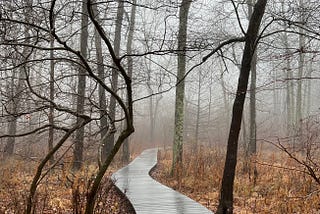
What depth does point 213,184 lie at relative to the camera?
9.82 metres

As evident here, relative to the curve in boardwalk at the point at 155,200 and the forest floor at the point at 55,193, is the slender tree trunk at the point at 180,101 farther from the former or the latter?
the forest floor at the point at 55,193

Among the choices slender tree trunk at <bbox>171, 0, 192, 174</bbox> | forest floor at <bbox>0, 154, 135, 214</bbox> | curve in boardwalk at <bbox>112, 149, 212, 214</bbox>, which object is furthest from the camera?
slender tree trunk at <bbox>171, 0, 192, 174</bbox>

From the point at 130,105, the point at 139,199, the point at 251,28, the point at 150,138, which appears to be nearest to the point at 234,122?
the point at 251,28

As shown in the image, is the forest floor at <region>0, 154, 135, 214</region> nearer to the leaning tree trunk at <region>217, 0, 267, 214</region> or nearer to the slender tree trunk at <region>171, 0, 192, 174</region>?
the leaning tree trunk at <region>217, 0, 267, 214</region>

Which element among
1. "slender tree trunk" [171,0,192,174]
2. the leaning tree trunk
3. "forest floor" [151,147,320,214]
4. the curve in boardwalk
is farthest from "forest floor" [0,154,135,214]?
"slender tree trunk" [171,0,192,174]

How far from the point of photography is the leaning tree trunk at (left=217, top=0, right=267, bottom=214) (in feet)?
20.4

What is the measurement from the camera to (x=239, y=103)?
→ 633cm

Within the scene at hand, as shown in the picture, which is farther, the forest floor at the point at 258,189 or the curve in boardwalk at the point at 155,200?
the forest floor at the point at 258,189

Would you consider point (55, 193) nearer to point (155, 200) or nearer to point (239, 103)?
point (155, 200)

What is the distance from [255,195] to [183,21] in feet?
18.5

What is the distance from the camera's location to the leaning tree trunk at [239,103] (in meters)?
6.23

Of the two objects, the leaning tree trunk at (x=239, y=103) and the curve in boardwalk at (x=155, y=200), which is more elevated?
the leaning tree trunk at (x=239, y=103)

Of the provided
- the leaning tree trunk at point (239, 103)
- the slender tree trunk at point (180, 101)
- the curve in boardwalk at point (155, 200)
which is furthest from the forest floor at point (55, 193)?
the slender tree trunk at point (180, 101)

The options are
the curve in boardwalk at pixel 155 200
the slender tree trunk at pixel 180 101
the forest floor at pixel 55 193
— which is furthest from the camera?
the slender tree trunk at pixel 180 101
